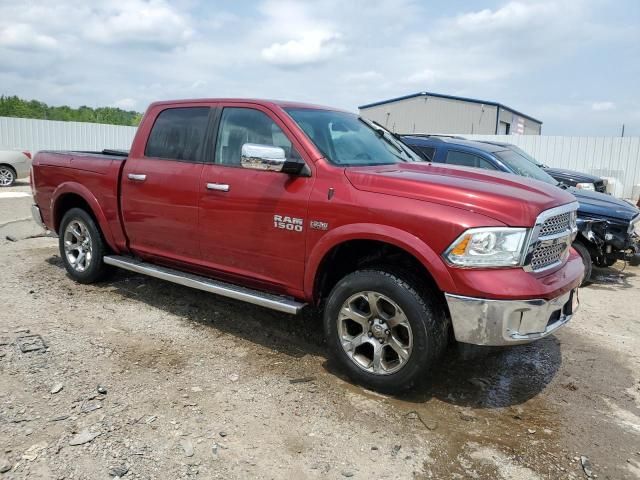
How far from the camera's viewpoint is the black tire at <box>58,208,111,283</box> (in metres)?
5.37

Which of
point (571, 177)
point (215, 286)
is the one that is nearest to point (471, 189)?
point (215, 286)

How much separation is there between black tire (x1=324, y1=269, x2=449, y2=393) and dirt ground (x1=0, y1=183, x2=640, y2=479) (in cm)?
15

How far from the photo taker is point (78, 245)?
566 cm

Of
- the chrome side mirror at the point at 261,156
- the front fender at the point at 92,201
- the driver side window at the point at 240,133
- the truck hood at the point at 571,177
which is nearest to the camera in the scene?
the chrome side mirror at the point at 261,156

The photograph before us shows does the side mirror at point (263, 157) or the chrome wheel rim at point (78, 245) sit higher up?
the side mirror at point (263, 157)

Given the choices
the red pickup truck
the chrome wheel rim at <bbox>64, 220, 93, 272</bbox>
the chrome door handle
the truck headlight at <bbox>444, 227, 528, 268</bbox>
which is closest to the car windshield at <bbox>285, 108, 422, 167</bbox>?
the red pickup truck

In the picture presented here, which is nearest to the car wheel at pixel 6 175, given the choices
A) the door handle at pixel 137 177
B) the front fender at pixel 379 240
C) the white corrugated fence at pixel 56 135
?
the white corrugated fence at pixel 56 135

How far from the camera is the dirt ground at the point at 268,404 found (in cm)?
279

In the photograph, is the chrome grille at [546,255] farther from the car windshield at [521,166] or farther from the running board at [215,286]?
the car windshield at [521,166]

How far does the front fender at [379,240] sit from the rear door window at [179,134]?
60.1 inches

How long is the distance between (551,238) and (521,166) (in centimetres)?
454

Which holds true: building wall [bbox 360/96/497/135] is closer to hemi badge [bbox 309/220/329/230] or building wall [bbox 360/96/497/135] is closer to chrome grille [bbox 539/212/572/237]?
chrome grille [bbox 539/212/572/237]

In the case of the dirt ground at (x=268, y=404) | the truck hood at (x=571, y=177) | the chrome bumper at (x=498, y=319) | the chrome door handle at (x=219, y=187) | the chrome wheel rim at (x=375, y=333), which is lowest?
the dirt ground at (x=268, y=404)

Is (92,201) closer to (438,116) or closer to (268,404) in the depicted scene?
(268,404)
